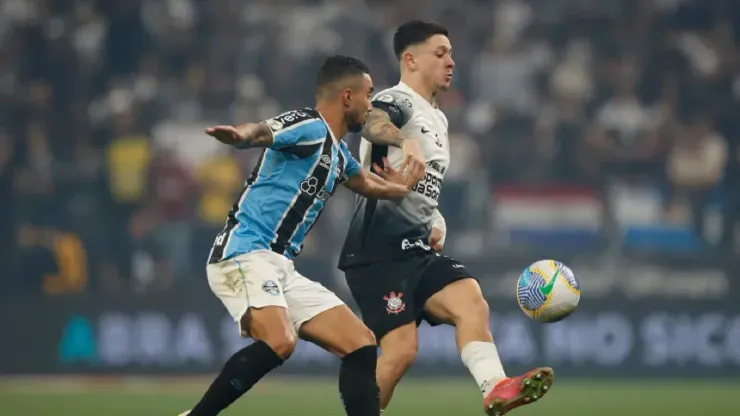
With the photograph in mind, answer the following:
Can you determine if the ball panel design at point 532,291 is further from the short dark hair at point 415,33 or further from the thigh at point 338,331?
the short dark hair at point 415,33

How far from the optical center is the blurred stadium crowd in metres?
13.9

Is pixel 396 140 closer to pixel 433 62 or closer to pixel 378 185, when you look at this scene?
pixel 378 185

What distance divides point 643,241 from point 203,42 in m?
6.33

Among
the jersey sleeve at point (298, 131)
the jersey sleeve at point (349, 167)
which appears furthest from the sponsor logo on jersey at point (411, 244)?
the jersey sleeve at point (298, 131)

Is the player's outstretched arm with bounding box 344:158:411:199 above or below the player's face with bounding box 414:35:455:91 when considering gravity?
below

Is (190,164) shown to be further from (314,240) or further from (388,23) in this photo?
(388,23)

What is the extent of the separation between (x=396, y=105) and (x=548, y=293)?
1.40m

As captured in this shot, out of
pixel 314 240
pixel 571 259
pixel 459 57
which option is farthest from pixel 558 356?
pixel 459 57

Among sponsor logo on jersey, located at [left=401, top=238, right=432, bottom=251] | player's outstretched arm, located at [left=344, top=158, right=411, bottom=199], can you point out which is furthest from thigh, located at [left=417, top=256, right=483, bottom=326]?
player's outstretched arm, located at [left=344, top=158, right=411, bottom=199]

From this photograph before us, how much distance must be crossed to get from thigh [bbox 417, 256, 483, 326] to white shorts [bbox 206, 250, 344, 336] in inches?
30.8

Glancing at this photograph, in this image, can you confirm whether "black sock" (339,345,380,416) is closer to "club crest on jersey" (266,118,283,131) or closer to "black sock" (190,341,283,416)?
"black sock" (190,341,283,416)

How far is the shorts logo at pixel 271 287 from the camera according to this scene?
6410mm

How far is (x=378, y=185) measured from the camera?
6.97m

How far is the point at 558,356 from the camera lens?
14.0 metres
